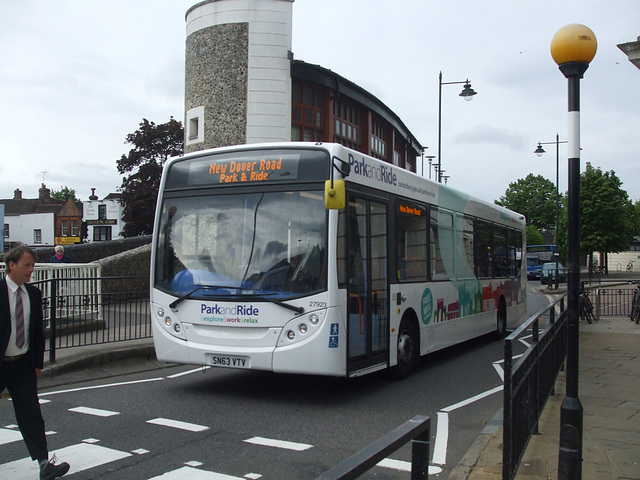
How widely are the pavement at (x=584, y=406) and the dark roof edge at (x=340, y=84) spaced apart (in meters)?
21.3

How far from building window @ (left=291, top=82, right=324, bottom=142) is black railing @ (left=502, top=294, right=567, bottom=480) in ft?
85.1

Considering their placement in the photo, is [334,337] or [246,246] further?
[246,246]

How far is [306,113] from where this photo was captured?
33.0 metres

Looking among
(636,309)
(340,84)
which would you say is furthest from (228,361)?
(340,84)

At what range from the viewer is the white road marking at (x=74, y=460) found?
5152mm

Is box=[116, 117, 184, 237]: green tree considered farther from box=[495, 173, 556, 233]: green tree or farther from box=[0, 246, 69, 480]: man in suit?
box=[495, 173, 556, 233]: green tree

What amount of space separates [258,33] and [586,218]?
39.3 meters

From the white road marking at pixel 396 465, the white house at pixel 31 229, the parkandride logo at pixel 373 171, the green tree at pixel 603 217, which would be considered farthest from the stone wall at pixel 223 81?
the white house at pixel 31 229

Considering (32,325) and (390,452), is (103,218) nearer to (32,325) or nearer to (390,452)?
(32,325)

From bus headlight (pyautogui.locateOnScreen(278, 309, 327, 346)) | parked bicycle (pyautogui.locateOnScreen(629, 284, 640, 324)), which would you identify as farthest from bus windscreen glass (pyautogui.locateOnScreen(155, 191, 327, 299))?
parked bicycle (pyautogui.locateOnScreen(629, 284, 640, 324))

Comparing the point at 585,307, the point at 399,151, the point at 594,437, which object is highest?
the point at 399,151

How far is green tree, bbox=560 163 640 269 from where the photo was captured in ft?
189

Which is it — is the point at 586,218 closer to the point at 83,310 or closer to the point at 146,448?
the point at 83,310

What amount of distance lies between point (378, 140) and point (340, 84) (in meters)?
8.37
